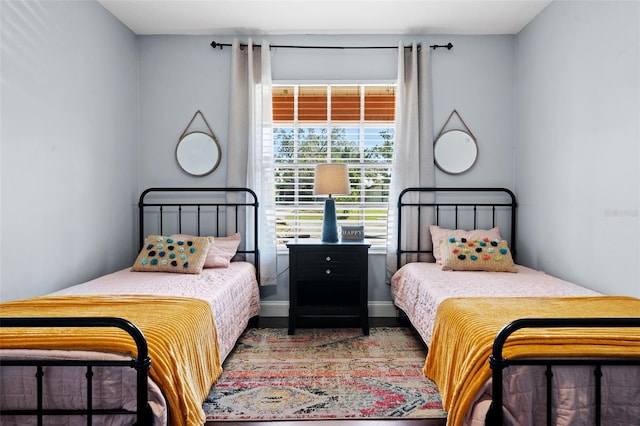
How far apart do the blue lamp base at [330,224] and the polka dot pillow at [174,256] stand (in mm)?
924

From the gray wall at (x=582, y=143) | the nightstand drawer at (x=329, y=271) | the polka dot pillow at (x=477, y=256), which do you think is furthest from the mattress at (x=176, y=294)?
the gray wall at (x=582, y=143)

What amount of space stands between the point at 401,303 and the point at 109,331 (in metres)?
2.23

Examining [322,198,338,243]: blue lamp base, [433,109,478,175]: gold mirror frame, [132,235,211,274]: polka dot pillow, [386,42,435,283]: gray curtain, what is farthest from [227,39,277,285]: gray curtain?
[433,109,478,175]: gold mirror frame

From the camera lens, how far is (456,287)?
2.62 meters

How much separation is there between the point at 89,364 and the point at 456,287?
6.52 feet

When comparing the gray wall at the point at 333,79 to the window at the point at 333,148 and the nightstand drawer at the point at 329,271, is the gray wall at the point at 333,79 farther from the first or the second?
the nightstand drawer at the point at 329,271

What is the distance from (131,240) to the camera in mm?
3730

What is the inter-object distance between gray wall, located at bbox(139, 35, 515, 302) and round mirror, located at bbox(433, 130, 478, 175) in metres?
0.07

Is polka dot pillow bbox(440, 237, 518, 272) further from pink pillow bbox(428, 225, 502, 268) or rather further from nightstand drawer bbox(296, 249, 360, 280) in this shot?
nightstand drawer bbox(296, 249, 360, 280)

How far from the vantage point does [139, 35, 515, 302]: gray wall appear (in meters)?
3.78

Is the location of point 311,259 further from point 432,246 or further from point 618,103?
point 618,103

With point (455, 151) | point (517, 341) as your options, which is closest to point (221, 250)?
point (455, 151)

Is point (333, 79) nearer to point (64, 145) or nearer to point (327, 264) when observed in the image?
point (327, 264)

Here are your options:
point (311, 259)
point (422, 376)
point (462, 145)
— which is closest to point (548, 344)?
point (422, 376)
